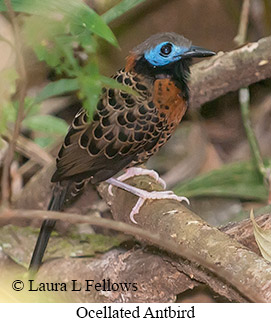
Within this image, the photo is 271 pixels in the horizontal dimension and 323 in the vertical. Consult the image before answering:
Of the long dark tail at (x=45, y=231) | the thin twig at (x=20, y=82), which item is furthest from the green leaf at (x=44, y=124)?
the thin twig at (x=20, y=82)

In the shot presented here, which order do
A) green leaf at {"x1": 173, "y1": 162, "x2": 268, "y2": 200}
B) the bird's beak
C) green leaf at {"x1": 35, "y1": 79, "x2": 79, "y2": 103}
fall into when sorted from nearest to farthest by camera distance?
green leaf at {"x1": 35, "y1": 79, "x2": 79, "y2": 103} < the bird's beak < green leaf at {"x1": 173, "y1": 162, "x2": 268, "y2": 200}

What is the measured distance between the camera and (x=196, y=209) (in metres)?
4.07

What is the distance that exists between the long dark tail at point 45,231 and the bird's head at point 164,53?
75 centimetres

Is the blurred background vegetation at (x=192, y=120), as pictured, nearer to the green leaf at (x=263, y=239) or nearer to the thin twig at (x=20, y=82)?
the green leaf at (x=263, y=239)

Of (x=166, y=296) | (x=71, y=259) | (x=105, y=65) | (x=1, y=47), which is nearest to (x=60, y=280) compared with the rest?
(x=71, y=259)

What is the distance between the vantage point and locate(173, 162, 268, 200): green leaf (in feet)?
11.9

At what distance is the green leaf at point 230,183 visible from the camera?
3.64m

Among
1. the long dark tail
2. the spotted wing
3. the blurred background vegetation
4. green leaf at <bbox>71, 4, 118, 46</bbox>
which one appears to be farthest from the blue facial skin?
green leaf at <bbox>71, 4, 118, 46</bbox>

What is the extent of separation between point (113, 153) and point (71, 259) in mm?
839

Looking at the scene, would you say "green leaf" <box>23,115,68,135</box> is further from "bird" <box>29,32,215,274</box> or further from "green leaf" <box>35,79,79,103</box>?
"green leaf" <box>35,79,79,103</box>

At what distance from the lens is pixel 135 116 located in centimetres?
272

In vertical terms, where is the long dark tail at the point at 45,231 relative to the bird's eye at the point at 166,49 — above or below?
below

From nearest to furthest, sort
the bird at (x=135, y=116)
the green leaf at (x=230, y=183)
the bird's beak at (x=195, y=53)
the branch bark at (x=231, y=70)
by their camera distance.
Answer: the bird's beak at (x=195, y=53)
the bird at (x=135, y=116)
the branch bark at (x=231, y=70)
the green leaf at (x=230, y=183)

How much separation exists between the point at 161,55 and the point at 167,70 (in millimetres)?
91
